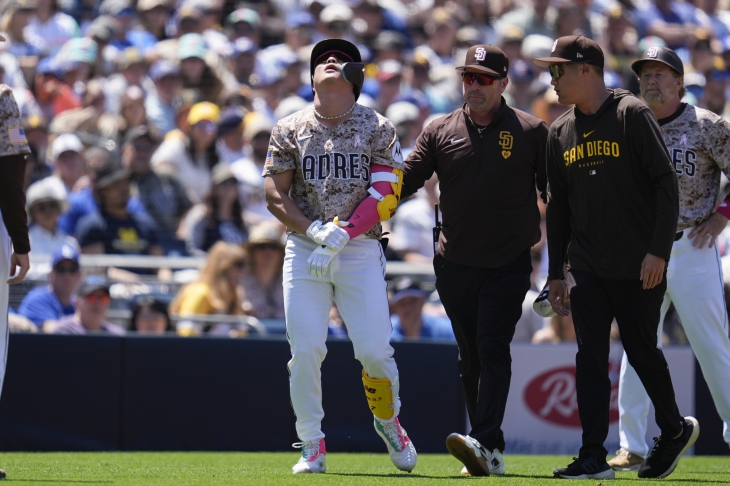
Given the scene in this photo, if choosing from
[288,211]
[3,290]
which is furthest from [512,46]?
[3,290]

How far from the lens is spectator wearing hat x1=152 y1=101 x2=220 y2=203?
37.8 ft

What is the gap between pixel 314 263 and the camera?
17.6 ft

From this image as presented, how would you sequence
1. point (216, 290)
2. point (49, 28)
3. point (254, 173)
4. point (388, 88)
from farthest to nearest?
point (49, 28), point (388, 88), point (254, 173), point (216, 290)

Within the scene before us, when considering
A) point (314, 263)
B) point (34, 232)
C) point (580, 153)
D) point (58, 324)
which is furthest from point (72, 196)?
point (580, 153)

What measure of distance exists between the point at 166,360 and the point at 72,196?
9.77ft

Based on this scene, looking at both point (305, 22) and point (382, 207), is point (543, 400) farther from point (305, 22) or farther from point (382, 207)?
point (305, 22)

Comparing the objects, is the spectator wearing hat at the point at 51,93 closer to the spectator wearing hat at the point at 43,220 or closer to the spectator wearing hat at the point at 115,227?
the spectator wearing hat at the point at 115,227

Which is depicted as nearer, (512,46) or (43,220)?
(43,220)

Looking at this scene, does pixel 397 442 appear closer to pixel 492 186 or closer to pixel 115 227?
pixel 492 186

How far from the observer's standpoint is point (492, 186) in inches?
230

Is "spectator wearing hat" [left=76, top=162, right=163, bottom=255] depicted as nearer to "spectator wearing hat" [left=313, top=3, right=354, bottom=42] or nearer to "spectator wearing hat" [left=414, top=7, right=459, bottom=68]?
"spectator wearing hat" [left=313, top=3, right=354, bottom=42]

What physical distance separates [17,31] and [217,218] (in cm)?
414

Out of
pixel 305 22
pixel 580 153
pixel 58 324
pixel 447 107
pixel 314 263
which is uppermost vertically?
pixel 305 22

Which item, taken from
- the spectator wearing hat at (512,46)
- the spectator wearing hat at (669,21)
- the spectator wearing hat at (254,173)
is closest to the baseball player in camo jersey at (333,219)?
the spectator wearing hat at (254,173)
